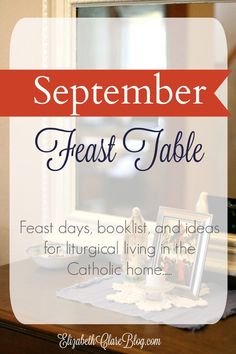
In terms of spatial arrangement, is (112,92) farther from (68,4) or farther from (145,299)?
(145,299)

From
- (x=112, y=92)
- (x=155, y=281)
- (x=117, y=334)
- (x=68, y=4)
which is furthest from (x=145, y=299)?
(x=68, y=4)

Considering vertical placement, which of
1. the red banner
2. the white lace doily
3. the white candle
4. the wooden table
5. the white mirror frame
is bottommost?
the wooden table

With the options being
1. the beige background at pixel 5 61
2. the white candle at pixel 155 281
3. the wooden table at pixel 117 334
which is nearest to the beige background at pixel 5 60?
the beige background at pixel 5 61

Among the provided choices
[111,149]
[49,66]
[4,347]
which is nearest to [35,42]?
[49,66]

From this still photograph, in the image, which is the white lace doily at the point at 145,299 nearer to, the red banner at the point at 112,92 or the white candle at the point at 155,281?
the white candle at the point at 155,281

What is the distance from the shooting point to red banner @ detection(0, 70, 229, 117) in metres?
1.66

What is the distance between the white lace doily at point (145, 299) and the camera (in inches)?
55.8

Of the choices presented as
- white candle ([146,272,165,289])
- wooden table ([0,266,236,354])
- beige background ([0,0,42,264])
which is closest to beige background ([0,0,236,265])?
beige background ([0,0,42,264])

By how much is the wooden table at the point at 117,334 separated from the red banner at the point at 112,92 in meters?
0.60

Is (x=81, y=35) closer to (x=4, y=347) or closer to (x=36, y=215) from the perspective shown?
(x=36, y=215)

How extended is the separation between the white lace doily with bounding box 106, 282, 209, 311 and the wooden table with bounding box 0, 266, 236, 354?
3.5 inches

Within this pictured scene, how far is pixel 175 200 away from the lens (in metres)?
1.70

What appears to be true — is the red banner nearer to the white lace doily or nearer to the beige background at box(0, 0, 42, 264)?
the beige background at box(0, 0, 42, 264)

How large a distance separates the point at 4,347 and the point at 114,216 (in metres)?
0.52
